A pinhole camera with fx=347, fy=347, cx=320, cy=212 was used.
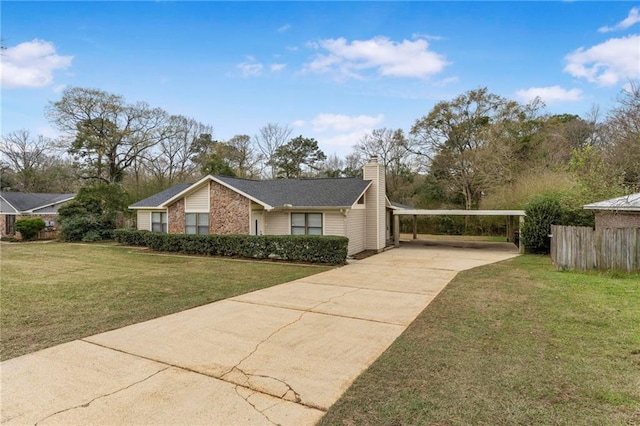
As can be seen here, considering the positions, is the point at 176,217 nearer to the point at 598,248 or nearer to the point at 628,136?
the point at 598,248

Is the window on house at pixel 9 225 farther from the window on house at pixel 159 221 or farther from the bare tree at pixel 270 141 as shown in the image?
the bare tree at pixel 270 141

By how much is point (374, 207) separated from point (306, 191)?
3.56 metres

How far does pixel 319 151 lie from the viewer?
129ft

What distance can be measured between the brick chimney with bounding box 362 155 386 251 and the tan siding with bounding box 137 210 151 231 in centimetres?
1325

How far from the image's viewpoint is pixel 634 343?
4711 mm

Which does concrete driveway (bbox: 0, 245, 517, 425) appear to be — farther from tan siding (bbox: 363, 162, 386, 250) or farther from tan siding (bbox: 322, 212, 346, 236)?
tan siding (bbox: 363, 162, 386, 250)

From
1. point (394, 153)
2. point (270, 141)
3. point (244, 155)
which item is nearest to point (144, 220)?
point (244, 155)

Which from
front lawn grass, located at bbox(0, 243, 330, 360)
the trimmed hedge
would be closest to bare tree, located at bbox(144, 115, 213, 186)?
the trimmed hedge

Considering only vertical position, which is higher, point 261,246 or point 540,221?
point 540,221

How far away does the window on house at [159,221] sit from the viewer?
20656 millimetres

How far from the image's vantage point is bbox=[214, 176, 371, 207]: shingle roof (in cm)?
1545

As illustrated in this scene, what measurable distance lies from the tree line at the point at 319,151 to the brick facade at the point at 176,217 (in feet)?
37.9

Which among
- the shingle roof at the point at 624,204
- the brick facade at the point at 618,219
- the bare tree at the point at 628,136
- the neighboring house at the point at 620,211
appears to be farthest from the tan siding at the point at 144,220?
the bare tree at the point at 628,136

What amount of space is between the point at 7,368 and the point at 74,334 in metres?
Answer: 1.19
